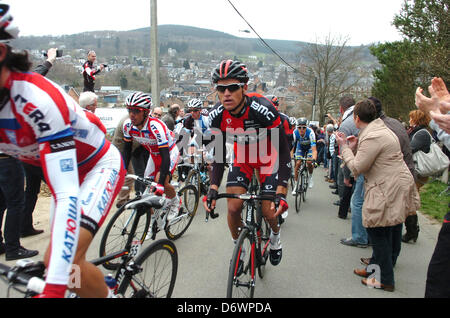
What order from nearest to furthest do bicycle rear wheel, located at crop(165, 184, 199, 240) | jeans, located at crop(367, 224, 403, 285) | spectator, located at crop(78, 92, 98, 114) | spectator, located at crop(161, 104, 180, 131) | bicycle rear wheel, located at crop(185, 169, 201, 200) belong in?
jeans, located at crop(367, 224, 403, 285) < bicycle rear wheel, located at crop(165, 184, 199, 240) < spectator, located at crop(78, 92, 98, 114) < bicycle rear wheel, located at crop(185, 169, 201, 200) < spectator, located at crop(161, 104, 180, 131)

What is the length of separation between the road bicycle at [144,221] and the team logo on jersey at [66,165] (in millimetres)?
923

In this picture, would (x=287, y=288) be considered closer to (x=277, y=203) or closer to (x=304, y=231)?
(x=277, y=203)

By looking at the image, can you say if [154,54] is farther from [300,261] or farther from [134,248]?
[134,248]

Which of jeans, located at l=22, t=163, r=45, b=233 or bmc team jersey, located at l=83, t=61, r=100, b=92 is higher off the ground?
bmc team jersey, located at l=83, t=61, r=100, b=92

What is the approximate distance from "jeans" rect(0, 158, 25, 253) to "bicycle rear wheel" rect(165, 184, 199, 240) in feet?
6.57

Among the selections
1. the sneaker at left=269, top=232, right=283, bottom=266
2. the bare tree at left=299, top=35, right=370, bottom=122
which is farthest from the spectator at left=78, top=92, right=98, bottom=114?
the bare tree at left=299, top=35, right=370, bottom=122

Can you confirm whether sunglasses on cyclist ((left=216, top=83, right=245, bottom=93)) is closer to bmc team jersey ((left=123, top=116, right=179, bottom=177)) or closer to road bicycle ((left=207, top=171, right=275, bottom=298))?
road bicycle ((left=207, top=171, right=275, bottom=298))

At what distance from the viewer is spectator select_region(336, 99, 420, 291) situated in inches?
138

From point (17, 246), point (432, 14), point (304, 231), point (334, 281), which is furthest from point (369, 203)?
point (432, 14)

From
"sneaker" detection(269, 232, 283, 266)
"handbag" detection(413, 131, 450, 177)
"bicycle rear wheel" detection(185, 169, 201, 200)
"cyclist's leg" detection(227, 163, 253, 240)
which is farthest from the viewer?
"bicycle rear wheel" detection(185, 169, 201, 200)

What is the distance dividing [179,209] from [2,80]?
12.4ft

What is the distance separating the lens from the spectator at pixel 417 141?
5.11 meters

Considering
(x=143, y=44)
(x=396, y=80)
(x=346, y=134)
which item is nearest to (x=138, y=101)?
(x=346, y=134)

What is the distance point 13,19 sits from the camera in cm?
151
